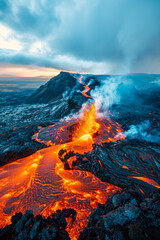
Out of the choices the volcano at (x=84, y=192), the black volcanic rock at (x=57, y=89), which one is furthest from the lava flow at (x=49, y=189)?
the black volcanic rock at (x=57, y=89)

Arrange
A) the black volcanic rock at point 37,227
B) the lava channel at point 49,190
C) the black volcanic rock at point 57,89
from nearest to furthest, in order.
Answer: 1. the black volcanic rock at point 37,227
2. the lava channel at point 49,190
3. the black volcanic rock at point 57,89

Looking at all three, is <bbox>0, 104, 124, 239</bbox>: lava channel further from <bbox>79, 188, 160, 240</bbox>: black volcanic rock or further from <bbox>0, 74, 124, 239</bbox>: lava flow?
<bbox>79, 188, 160, 240</bbox>: black volcanic rock

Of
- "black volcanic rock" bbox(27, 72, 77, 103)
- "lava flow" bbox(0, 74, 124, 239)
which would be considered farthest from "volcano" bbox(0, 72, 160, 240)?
"black volcanic rock" bbox(27, 72, 77, 103)

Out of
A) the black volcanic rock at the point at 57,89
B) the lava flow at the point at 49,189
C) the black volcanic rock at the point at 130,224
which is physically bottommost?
the lava flow at the point at 49,189

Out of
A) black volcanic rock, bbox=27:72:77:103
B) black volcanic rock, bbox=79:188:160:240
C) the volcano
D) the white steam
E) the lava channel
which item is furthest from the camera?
black volcanic rock, bbox=27:72:77:103

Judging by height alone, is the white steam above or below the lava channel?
above

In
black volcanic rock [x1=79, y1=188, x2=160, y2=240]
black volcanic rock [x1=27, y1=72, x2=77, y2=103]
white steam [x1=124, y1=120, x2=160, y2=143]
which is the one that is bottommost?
white steam [x1=124, y1=120, x2=160, y2=143]

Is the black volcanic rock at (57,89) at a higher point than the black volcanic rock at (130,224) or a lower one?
higher

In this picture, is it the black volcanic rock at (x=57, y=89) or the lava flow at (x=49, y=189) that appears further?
the black volcanic rock at (x=57, y=89)

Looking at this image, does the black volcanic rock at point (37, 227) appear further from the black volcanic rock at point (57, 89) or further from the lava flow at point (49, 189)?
the black volcanic rock at point (57, 89)

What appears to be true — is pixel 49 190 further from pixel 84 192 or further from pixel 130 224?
pixel 130 224

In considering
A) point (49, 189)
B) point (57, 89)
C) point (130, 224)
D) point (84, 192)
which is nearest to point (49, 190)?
point (49, 189)

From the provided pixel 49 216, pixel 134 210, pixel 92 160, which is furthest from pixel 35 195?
pixel 134 210
